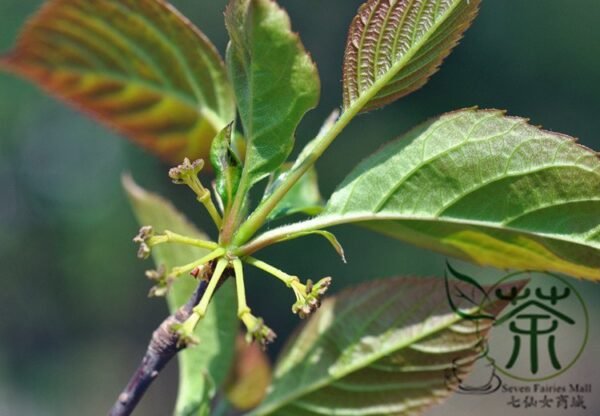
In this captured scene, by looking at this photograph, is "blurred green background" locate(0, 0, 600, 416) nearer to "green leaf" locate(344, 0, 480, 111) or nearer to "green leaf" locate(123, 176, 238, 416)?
"green leaf" locate(123, 176, 238, 416)

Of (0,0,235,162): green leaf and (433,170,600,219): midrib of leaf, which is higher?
(0,0,235,162): green leaf

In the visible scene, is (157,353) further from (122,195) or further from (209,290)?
(122,195)

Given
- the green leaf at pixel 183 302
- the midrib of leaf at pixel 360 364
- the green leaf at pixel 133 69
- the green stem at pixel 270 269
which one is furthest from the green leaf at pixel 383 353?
the green leaf at pixel 133 69

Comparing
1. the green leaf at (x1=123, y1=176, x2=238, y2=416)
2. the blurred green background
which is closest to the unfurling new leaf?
the green leaf at (x1=123, y1=176, x2=238, y2=416)

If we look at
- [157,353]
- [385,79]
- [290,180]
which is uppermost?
[385,79]

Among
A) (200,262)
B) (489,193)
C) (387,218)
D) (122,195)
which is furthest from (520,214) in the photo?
(122,195)

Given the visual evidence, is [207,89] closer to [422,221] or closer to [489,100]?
[422,221]

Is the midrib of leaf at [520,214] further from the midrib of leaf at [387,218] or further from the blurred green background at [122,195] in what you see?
the blurred green background at [122,195]
